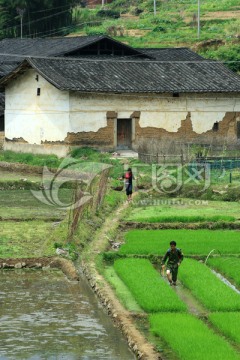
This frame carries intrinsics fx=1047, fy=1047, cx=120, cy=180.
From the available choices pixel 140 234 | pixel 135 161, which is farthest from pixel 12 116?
pixel 140 234

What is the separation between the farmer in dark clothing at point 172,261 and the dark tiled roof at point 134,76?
63.4ft

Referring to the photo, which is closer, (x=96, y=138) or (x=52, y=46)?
(x=96, y=138)

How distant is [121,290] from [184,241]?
4947 millimetres

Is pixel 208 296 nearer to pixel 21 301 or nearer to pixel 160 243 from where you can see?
pixel 21 301

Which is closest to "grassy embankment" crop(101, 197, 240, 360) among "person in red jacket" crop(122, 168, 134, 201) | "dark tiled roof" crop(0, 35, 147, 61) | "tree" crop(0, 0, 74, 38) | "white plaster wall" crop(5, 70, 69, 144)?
"person in red jacket" crop(122, 168, 134, 201)

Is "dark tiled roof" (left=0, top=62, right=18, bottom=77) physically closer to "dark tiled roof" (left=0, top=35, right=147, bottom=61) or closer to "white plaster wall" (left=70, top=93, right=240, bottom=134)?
"dark tiled roof" (left=0, top=35, right=147, bottom=61)

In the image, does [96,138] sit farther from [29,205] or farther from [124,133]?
[29,205]

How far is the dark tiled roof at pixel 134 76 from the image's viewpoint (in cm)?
3841

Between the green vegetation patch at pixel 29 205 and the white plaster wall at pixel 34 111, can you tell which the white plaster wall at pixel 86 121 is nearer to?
the white plaster wall at pixel 34 111

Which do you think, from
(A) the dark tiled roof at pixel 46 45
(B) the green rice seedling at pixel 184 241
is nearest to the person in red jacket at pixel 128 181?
(B) the green rice seedling at pixel 184 241

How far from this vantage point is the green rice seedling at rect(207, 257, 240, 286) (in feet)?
62.9

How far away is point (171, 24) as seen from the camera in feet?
206

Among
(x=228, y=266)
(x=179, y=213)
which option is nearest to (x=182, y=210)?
(x=179, y=213)

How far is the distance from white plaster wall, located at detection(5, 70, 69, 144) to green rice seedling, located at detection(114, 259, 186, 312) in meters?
18.9
